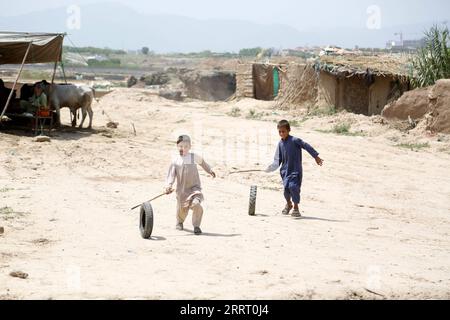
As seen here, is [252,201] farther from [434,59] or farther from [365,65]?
[365,65]

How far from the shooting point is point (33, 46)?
19.3 metres

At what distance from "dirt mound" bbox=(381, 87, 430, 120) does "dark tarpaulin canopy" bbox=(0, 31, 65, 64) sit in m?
8.92

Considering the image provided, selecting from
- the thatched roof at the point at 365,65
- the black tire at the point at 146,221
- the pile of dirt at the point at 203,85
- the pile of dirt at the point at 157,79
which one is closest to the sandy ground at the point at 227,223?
the black tire at the point at 146,221

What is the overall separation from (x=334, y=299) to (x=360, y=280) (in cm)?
66

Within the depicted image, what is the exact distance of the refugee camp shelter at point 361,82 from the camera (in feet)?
74.4

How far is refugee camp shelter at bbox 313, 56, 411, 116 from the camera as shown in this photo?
22.7m

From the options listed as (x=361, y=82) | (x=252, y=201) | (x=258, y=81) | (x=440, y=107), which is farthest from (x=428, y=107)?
(x=258, y=81)

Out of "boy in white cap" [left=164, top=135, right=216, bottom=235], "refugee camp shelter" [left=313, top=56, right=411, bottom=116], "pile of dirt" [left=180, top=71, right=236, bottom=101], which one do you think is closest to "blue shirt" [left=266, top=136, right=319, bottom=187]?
"boy in white cap" [left=164, top=135, right=216, bottom=235]

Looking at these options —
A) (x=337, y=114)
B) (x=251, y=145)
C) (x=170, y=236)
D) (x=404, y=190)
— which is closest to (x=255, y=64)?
(x=337, y=114)

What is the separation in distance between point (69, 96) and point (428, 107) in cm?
917

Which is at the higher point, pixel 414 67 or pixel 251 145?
pixel 414 67

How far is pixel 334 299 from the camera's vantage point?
670 centimetres

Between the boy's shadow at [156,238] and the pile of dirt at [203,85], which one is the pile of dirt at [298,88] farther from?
the boy's shadow at [156,238]
